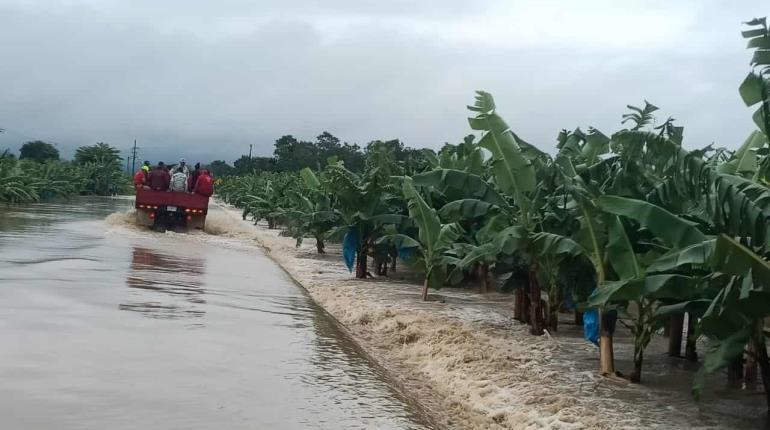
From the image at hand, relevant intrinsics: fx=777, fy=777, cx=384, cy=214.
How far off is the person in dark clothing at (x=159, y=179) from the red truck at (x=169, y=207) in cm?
49

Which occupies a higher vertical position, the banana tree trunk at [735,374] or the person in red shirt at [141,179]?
the person in red shirt at [141,179]

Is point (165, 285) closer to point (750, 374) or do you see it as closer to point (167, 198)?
point (750, 374)

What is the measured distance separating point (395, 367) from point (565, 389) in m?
2.06

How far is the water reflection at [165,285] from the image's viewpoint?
9.64 metres

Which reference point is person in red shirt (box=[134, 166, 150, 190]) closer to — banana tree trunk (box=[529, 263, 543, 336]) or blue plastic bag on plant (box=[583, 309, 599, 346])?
banana tree trunk (box=[529, 263, 543, 336])

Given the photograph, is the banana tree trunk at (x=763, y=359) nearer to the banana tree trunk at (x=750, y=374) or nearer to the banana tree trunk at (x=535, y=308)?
the banana tree trunk at (x=750, y=374)

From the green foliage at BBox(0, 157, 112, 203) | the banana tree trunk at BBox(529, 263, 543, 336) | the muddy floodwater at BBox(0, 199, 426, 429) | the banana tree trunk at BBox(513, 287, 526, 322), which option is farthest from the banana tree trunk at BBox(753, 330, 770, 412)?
the green foliage at BBox(0, 157, 112, 203)

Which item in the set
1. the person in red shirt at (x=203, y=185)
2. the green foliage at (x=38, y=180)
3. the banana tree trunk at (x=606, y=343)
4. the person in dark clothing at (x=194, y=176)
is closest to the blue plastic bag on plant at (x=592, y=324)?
the banana tree trunk at (x=606, y=343)

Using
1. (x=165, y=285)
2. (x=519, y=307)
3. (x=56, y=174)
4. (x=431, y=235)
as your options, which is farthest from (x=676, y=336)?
(x=56, y=174)

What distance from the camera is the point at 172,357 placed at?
23.5 ft

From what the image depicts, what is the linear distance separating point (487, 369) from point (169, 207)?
57.1 feet

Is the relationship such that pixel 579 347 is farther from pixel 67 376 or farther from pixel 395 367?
pixel 67 376

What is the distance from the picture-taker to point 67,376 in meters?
6.29

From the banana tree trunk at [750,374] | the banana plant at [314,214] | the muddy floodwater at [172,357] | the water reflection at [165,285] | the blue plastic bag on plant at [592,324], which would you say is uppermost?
the banana plant at [314,214]
